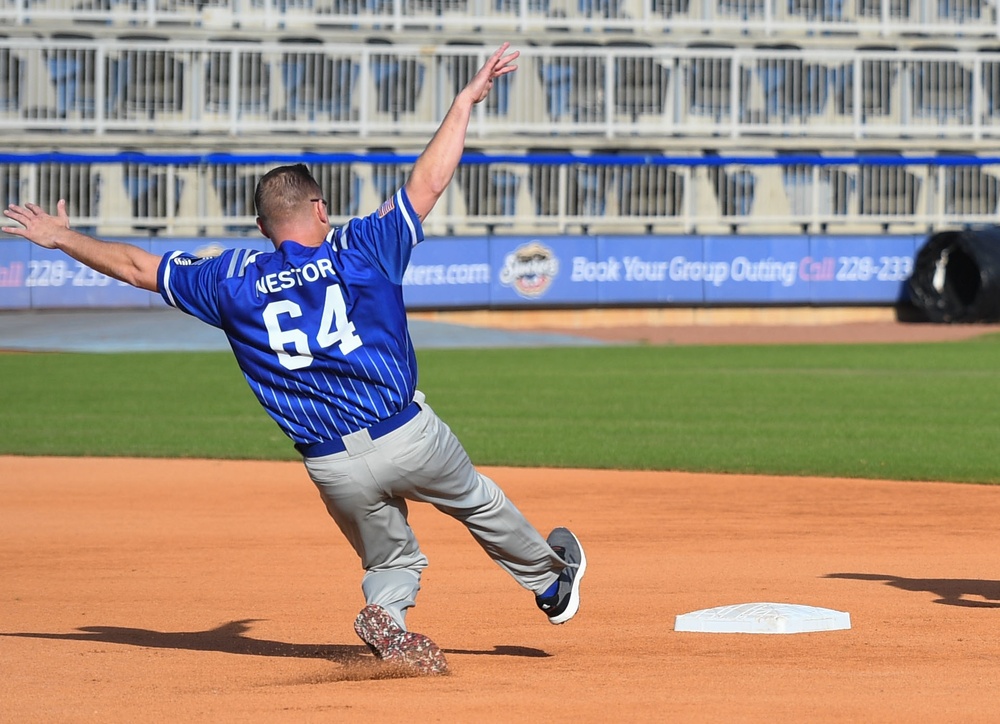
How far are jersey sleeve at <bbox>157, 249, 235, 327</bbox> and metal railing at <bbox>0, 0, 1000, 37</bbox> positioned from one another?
114ft

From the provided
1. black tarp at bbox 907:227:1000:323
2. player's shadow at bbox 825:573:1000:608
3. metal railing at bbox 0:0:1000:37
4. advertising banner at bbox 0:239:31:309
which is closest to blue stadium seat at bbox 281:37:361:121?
metal railing at bbox 0:0:1000:37

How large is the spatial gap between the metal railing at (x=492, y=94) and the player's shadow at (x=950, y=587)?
101 ft

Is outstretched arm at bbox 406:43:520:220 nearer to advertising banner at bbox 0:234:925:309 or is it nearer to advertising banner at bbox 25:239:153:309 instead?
advertising banner at bbox 25:239:153:309

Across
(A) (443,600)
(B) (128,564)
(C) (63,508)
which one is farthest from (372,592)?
(C) (63,508)

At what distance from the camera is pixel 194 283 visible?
6016 millimetres

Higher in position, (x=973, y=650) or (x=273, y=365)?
(x=273, y=365)

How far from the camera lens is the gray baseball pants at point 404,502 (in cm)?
578

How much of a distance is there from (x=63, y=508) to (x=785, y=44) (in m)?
32.5

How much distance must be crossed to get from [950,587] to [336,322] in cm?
421

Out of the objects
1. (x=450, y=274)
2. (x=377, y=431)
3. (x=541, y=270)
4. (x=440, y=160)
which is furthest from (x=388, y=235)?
(x=541, y=270)

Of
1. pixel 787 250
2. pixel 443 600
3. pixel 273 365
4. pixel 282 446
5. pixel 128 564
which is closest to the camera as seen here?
pixel 273 365

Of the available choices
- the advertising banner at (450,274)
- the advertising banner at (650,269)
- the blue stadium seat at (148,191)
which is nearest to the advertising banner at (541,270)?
the advertising banner at (450,274)

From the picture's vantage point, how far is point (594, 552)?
32.1 ft

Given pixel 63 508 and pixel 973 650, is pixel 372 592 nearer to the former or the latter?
pixel 973 650
